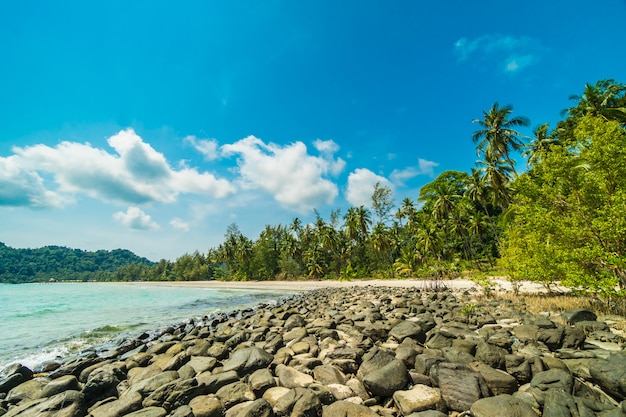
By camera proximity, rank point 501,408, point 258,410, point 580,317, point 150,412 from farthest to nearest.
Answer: point 580,317, point 150,412, point 258,410, point 501,408

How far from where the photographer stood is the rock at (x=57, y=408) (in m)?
4.41

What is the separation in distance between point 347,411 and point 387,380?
3.50 ft

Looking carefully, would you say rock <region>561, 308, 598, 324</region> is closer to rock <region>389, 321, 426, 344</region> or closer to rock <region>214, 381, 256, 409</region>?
rock <region>389, 321, 426, 344</region>

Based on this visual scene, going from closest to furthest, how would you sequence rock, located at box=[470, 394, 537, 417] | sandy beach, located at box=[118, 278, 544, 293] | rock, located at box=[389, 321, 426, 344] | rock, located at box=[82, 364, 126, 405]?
rock, located at box=[470, 394, 537, 417], rock, located at box=[82, 364, 126, 405], rock, located at box=[389, 321, 426, 344], sandy beach, located at box=[118, 278, 544, 293]

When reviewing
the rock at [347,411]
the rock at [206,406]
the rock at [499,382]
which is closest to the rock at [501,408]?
the rock at [499,382]

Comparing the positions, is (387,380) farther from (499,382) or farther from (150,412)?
(150,412)

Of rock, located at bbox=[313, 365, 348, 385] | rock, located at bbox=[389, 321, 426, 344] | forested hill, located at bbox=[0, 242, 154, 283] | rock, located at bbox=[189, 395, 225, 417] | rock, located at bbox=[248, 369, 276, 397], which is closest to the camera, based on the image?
rock, located at bbox=[189, 395, 225, 417]

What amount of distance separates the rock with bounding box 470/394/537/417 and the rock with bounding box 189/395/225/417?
3.71m

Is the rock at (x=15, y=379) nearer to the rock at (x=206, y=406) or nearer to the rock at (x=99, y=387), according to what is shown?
the rock at (x=99, y=387)

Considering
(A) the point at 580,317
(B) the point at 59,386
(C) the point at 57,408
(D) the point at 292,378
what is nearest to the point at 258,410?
(D) the point at 292,378

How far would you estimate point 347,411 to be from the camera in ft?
12.5

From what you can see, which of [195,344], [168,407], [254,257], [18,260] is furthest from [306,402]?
[18,260]

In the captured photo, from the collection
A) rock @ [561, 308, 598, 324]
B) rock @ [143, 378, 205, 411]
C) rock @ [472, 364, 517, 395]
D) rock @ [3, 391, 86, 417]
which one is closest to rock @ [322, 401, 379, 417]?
rock @ [472, 364, 517, 395]

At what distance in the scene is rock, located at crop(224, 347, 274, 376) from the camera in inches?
231
